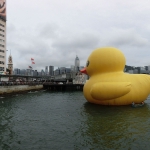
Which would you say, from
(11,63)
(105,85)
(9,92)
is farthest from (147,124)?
(11,63)

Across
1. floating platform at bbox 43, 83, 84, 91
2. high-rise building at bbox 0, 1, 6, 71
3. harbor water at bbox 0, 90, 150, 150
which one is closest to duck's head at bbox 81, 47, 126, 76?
harbor water at bbox 0, 90, 150, 150

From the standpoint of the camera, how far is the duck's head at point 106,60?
1800 centimetres

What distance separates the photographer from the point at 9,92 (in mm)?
36812

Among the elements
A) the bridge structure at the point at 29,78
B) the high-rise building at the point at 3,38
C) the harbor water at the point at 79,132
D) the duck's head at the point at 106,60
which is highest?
the high-rise building at the point at 3,38

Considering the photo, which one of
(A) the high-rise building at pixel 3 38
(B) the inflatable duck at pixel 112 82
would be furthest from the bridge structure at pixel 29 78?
(B) the inflatable duck at pixel 112 82

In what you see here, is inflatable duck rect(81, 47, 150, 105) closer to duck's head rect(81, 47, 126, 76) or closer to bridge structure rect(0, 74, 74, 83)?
duck's head rect(81, 47, 126, 76)

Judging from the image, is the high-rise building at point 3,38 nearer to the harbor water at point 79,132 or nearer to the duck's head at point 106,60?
the duck's head at point 106,60

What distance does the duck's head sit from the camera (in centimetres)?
1800

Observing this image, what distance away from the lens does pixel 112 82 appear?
1716 cm

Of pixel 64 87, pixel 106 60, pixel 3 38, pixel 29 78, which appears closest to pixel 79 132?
pixel 106 60

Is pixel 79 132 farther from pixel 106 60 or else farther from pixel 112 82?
pixel 106 60

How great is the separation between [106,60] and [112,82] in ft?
7.57

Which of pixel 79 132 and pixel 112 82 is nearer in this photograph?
pixel 79 132

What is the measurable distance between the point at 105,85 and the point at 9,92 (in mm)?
25625
